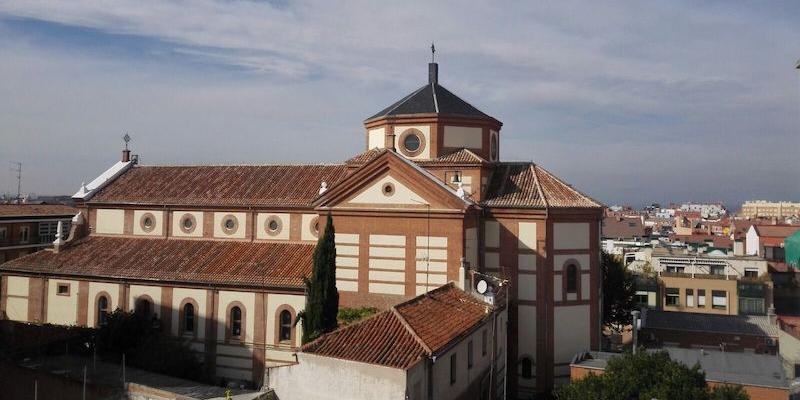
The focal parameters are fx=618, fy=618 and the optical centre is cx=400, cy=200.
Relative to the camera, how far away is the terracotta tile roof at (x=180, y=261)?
29.4 metres

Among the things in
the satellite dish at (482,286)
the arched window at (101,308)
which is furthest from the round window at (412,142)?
the arched window at (101,308)

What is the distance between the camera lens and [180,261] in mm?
31562

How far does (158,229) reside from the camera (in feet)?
112

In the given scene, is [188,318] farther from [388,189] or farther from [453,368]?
[453,368]

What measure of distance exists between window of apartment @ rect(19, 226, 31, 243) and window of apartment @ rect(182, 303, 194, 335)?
2489 cm

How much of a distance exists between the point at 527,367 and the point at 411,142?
39.2 ft

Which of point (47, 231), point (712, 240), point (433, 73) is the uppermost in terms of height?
point (433, 73)

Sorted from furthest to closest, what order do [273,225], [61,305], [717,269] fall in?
[717,269]
[61,305]
[273,225]

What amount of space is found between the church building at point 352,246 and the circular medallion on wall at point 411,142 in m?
0.05

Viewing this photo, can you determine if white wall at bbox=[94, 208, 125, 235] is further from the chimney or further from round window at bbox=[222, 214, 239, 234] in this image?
the chimney

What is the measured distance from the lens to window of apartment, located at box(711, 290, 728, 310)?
4694cm

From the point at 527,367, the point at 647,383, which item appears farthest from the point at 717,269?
the point at 647,383

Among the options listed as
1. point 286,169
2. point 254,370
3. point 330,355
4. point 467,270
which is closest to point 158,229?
point 286,169

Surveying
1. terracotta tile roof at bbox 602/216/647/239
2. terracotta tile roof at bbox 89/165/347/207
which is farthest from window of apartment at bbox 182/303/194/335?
terracotta tile roof at bbox 602/216/647/239
